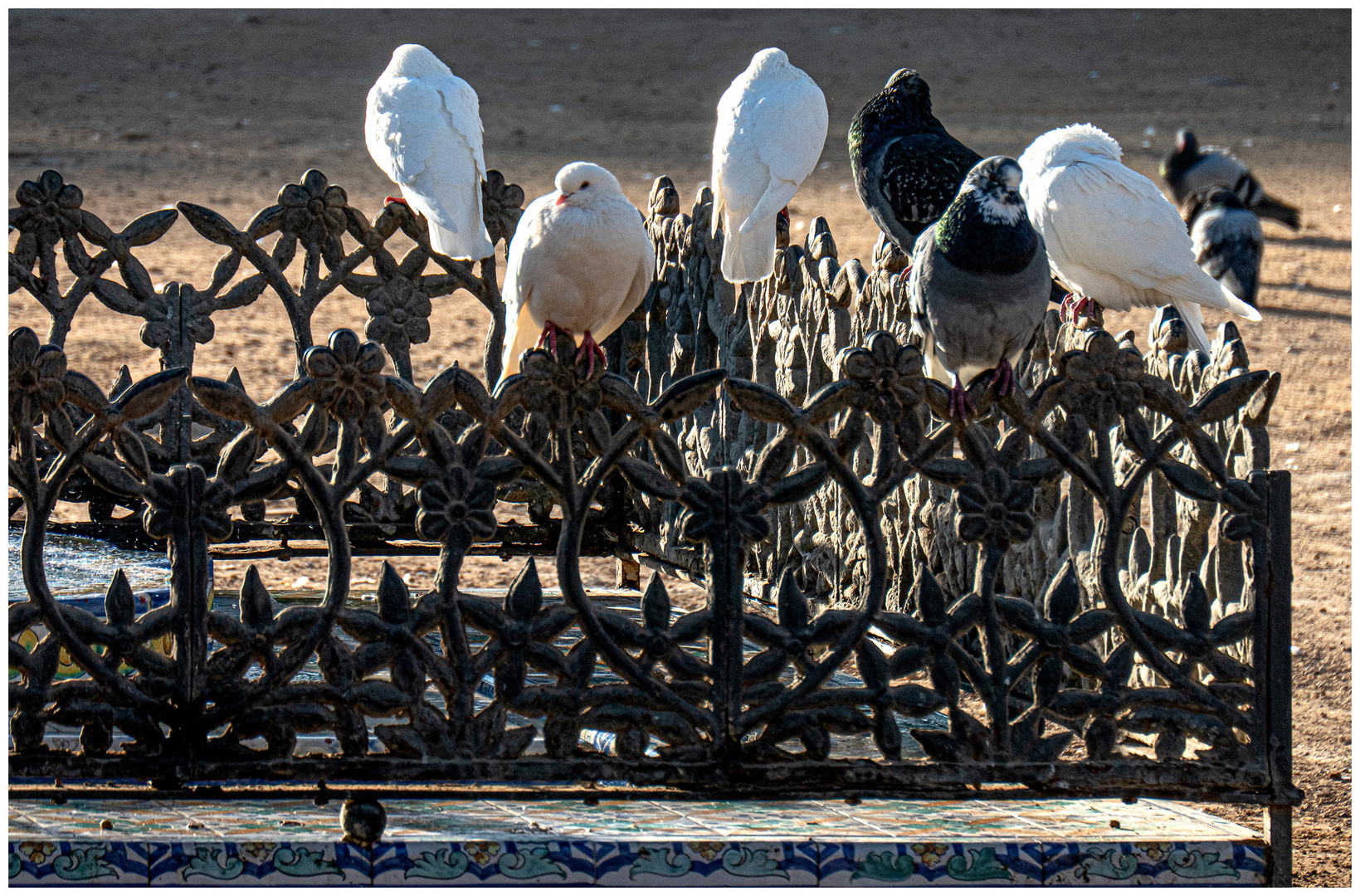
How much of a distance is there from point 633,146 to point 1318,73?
390 inches

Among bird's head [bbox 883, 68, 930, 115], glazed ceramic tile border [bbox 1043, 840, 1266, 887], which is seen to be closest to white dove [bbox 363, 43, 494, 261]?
bird's head [bbox 883, 68, 930, 115]

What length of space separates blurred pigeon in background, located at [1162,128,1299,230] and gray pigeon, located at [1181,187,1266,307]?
1204mm

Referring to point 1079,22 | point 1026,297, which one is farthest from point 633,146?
point 1026,297

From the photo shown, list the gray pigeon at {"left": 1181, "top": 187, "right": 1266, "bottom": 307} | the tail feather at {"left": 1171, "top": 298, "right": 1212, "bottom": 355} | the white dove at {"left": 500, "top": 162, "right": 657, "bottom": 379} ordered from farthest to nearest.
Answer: the gray pigeon at {"left": 1181, "top": 187, "right": 1266, "bottom": 307}, the tail feather at {"left": 1171, "top": 298, "right": 1212, "bottom": 355}, the white dove at {"left": 500, "top": 162, "right": 657, "bottom": 379}

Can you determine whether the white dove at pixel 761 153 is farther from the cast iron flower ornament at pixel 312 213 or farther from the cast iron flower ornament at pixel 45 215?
the cast iron flower ornament at pixel 45 215

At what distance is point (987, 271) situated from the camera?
324cm

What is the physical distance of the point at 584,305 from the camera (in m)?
4.14

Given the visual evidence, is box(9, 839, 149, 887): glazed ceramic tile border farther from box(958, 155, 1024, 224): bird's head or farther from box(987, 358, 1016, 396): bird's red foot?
box(958, 155, 1024, 224): bird's head

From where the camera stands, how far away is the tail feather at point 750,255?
193 inches

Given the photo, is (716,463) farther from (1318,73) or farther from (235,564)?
(1318,73)

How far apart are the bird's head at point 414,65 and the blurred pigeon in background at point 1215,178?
26.4 ft

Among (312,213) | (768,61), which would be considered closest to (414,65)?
(312,213)

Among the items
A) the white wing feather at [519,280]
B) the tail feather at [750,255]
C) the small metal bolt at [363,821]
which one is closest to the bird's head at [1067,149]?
the tail feather at [750,255]

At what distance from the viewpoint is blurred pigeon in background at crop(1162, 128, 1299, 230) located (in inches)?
492
